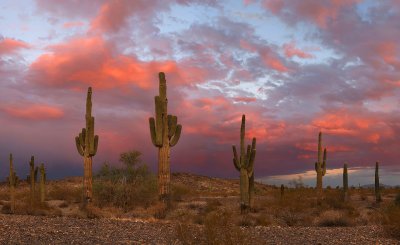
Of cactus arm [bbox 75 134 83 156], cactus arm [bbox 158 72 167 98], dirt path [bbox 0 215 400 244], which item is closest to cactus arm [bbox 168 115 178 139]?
cactus arm [bbox 158 72 167 98]

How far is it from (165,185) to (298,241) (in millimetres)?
14387

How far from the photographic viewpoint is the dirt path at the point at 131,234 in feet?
50.4

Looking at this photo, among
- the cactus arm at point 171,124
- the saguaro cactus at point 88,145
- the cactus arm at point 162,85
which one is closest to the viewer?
the cactus arm at point 171,124

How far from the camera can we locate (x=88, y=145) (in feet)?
109

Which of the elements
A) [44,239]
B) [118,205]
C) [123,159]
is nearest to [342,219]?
[44,239]

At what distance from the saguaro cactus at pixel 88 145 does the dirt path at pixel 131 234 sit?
42.7ft

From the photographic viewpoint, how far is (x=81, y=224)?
20078 mm

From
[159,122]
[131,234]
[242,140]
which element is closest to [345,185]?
[242,140]

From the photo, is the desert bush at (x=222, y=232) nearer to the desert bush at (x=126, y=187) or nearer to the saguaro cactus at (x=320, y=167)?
the desert bush at (x=126, y=187)

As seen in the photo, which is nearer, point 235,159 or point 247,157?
point 247,157

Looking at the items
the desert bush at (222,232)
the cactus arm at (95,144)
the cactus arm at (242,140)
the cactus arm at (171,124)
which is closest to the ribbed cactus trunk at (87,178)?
the cactus arm at (95,144)

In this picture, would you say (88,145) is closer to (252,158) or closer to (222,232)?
(252,158)

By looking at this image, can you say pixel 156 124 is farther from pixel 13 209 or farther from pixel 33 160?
pixel 33 160

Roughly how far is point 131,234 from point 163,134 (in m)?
12.2
